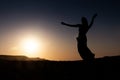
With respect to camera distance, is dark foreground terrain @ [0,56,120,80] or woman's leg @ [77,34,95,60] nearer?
dark foreground terrain @ [0,56,120,80]

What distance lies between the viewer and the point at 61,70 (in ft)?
24.5

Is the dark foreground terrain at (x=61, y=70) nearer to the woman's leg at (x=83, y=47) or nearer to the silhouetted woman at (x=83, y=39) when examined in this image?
the woman's leg at (x=83, y=47)

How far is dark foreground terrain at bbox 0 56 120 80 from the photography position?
6.94 meters

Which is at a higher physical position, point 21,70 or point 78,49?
point 78,49

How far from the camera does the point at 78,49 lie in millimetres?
10523

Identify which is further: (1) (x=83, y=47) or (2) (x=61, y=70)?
(1) (x=83, y=47)

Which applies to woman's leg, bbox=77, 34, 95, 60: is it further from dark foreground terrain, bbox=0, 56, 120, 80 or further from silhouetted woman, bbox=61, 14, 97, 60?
dark foreground terrain, bbox=0, 56, 120, 80

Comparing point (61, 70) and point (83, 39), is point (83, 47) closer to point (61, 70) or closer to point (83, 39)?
point (83, 39)

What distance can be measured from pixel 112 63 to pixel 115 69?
1.34ft

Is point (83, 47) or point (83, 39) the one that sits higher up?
point (83, 39)

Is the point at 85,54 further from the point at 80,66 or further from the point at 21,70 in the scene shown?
the point at 21,70

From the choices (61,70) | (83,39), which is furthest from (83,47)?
(61,70)

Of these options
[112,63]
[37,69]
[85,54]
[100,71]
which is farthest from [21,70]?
[85,54]

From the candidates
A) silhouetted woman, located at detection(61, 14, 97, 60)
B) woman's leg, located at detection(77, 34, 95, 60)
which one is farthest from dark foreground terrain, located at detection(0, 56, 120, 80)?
silhouetted woman, located at detection(61, 14, 97, 60)
